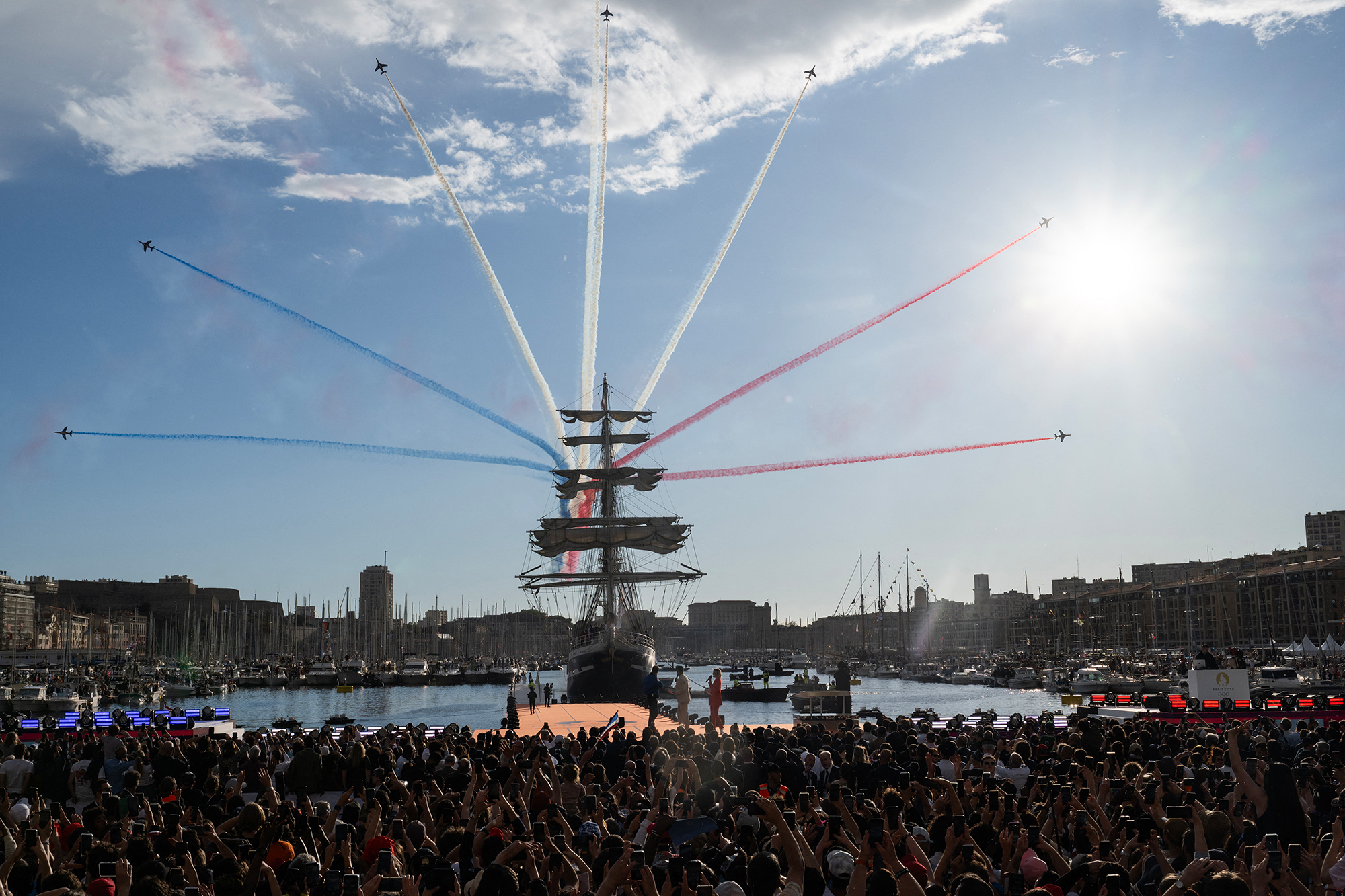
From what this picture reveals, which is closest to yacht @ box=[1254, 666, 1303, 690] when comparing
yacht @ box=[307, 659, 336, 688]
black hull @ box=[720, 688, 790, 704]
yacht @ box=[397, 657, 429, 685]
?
black hull @ box=[720, 688, 790, 704]

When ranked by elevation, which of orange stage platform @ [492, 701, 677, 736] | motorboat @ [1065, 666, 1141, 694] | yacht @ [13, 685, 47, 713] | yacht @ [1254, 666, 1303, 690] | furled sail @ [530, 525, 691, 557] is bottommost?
motorboat @ [1065, 666, 1141, 694]

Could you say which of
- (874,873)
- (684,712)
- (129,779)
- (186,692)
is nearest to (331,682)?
(186,692)

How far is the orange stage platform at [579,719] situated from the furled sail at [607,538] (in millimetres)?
32154

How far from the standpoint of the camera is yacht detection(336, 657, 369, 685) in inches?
5330

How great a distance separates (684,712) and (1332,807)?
62.8ft

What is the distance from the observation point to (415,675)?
14062cm

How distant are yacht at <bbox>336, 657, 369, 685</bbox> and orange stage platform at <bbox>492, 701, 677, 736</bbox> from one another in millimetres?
98064

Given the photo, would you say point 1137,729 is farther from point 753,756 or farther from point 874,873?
point 874,873

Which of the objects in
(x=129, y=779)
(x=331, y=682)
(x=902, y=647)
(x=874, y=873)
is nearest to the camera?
(x=874, y=873)

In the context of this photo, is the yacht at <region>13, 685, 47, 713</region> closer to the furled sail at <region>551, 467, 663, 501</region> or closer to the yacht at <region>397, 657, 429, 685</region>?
the furled sail at <region>551, 467, 663, 501</region>

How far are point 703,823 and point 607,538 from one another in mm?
70730

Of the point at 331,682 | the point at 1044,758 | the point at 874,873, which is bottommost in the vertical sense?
the point at 331,682

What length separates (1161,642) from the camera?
186 metres

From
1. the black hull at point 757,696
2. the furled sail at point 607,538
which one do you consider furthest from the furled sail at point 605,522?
the black hull at point 757,696
